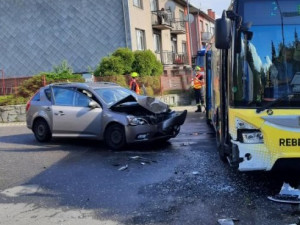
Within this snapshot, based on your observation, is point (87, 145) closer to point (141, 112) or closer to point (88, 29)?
point (141, 112)

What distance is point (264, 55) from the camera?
220 inches

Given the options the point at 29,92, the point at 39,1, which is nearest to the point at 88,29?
the point at 39,1

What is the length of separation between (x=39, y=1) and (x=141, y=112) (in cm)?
1822

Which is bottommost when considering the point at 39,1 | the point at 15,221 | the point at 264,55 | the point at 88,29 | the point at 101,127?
the point at 15,221

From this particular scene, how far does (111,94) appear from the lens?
10.6 metres

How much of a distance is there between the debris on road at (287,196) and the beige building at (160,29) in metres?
20.0

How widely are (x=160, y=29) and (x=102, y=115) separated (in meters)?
23.3

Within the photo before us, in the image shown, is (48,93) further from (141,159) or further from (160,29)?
(160,29)

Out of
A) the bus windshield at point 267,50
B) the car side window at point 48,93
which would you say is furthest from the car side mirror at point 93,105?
the bus windshield at point 267,50

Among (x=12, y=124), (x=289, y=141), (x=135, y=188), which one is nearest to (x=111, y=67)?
(x=12, y=124)

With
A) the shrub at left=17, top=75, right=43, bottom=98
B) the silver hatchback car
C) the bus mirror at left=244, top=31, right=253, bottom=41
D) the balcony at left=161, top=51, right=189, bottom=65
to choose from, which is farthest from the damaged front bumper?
the balcony at left=161, top=51, right=189, bottom=65

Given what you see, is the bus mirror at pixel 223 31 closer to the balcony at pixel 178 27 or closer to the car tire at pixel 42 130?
the car tire at pixel 42 130

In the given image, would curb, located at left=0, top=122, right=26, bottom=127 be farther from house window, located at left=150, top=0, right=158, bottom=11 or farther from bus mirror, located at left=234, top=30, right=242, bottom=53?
house window, located at left=150, top=0, right=158, bottom=11

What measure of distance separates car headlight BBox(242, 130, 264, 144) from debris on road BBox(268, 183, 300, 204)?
836mm
